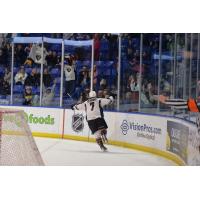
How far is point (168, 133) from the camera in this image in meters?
5.04

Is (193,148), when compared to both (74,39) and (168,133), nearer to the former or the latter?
(168,133)

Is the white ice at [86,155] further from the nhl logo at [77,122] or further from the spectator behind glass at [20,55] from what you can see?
the spectator behind glass at [20,55]

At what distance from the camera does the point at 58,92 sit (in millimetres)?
4906

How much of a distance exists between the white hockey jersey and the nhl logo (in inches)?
3.6

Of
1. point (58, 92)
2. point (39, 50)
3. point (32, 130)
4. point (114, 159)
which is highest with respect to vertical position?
point (39, 50)

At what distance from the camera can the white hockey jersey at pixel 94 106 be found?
4930 millimetres

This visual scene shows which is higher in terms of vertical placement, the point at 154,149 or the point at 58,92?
the point at 58,92

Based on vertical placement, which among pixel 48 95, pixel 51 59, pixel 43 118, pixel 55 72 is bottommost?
pixel 43 118

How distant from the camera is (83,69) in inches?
192

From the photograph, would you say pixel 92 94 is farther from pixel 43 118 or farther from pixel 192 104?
pixel 192 104

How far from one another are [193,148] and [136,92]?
898mm

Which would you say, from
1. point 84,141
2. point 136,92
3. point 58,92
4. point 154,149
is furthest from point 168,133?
point 58,92

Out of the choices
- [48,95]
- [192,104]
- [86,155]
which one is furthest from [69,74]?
[192,104]

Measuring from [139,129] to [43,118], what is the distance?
1.10m
